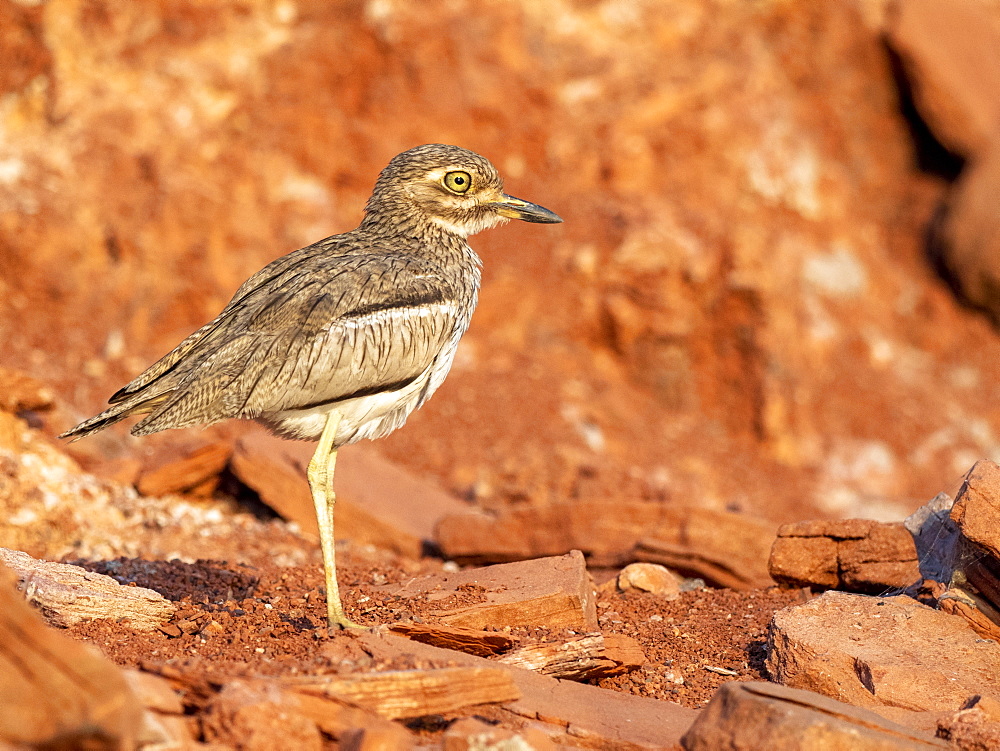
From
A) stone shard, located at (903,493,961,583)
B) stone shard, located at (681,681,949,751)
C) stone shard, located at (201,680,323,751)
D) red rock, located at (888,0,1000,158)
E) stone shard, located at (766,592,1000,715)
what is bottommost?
stone shard, located at (766,592,1000,715)

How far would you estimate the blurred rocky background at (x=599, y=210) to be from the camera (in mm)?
12312

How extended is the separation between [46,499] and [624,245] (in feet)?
25.6

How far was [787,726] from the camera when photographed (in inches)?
146

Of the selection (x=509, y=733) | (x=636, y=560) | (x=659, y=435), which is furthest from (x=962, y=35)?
(x=509, y=733)

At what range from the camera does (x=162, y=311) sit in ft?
40.8

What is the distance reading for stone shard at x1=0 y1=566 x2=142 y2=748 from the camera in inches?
120

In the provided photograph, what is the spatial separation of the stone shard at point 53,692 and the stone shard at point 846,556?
466 cm

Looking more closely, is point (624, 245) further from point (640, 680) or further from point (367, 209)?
point (640, 680)

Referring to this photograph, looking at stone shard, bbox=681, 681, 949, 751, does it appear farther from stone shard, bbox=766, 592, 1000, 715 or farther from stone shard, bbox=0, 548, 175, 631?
stone shard, bbox=0, 548, 175, 631

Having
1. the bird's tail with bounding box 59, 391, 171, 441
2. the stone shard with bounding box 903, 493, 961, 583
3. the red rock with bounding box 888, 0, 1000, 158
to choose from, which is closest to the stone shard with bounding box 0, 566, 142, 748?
the bird's tail with bounding box 59, 391, 171, 441

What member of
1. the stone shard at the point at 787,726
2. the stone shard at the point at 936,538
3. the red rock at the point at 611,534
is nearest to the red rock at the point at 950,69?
the red rock at the point at 611,534

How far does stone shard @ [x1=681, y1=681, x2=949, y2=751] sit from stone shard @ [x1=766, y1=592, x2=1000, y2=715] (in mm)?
876

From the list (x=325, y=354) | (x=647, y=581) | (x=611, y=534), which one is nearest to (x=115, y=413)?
(x=325, y=354)

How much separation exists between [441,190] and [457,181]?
12cm
